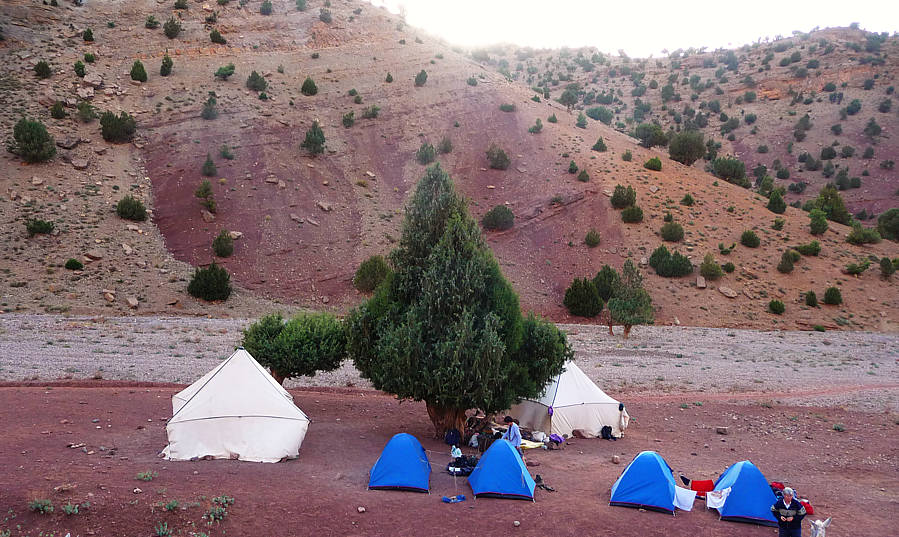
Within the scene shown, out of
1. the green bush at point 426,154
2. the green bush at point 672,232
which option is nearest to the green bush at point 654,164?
the green bush at point 672,232

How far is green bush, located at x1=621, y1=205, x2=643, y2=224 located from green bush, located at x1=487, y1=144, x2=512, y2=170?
11929 millimetres

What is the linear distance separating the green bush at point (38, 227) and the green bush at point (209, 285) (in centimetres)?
1044

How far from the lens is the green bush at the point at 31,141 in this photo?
39781 mm

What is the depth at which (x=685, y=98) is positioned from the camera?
84.8 meters

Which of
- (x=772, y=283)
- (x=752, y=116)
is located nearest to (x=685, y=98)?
(x=752, y=116)

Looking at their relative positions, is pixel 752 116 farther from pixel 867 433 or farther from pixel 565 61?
pixel 867 433

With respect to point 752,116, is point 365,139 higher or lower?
lower

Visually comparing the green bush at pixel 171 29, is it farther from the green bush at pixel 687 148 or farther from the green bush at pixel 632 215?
the green bush at pixel 687 148

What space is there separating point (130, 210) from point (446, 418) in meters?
34.3

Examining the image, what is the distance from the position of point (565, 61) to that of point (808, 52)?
3992 cm

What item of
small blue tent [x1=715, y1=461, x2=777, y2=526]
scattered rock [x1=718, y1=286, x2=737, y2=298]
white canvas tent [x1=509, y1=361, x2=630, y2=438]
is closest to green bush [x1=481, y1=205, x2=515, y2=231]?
scattered rock [x1=718, y1=286, x2=737, y2=298]

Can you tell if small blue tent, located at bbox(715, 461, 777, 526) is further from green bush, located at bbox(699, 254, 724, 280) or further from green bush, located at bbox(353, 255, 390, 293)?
green bush, located at bbox(699, 254, 724, 280)

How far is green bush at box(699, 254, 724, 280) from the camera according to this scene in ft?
131

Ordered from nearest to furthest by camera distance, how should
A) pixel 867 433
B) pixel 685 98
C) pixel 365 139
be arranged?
pixel 867 433, pixel 365 139, pixel 685 98
